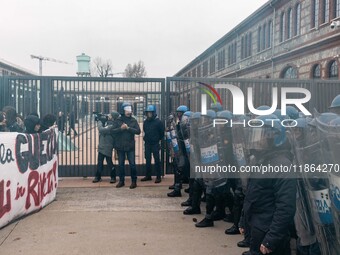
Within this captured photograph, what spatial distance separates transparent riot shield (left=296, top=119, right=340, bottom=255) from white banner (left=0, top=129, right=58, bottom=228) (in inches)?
165

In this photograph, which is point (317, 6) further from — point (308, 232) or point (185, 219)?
point (308, 232)

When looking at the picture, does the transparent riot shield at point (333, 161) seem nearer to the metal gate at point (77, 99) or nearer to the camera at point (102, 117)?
the camera at point (102, 117)

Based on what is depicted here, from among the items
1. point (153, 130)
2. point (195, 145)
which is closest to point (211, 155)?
point (195, 145)

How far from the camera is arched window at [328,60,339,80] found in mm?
22569

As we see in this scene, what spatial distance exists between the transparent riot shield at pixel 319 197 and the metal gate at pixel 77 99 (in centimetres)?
653

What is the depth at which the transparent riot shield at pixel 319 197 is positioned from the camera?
3.19m

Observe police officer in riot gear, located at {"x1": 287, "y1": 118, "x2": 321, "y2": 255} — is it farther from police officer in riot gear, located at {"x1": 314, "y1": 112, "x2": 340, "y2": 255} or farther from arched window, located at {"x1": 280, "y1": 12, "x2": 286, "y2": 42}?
arched window, located at {"x1": 280, "y1": 12, "x2": 286, "y2": 42}

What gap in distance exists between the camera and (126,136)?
8.97 metres

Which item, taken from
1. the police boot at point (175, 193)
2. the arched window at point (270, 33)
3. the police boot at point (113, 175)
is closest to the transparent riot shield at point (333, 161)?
the police boot at point (175, 193)

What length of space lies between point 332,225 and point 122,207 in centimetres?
477

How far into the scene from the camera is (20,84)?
9688mm

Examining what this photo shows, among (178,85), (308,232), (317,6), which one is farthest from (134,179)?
(317,6)

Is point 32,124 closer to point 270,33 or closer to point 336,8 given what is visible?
point 336,8

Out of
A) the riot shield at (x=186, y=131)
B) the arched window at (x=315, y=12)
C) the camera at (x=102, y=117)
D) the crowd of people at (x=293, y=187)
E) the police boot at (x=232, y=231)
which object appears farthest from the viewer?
the arched window at (x=315, y=12)
